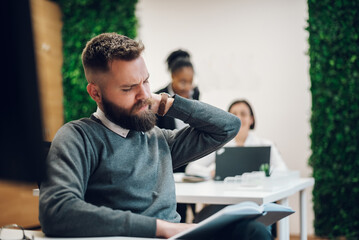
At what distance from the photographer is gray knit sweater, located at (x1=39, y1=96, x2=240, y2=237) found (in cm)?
100

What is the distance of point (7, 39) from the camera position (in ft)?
1.50

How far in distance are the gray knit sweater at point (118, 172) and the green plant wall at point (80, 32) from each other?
3.07 m

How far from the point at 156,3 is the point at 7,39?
4.04m

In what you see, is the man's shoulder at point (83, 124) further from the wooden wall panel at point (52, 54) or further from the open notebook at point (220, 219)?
the wooden wall panel at point (52, 54)

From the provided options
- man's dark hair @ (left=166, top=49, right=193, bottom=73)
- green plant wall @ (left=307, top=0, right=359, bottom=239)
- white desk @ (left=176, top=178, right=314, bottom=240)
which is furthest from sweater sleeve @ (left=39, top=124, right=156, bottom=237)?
green plant wall @ (left=307, top=0, right=359, bottom=239)

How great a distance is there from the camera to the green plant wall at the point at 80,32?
4.39 m

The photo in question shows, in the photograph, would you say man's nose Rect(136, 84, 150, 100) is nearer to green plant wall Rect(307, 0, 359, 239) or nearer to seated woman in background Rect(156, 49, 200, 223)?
seated woman in background Rect(156, 49, 200, 223)

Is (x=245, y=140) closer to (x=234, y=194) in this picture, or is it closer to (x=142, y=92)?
(x=234, y=194)

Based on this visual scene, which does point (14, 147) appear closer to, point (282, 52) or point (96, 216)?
point (96, 216)

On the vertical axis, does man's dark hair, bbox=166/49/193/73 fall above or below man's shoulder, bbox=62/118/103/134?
above

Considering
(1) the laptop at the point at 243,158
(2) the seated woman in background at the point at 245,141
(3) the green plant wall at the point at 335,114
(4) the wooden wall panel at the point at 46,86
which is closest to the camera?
(1) the laptop at the point at 243,158

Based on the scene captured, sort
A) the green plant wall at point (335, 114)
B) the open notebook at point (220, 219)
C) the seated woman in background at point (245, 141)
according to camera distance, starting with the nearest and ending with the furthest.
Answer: the open notebook at point (220, 219) < the seated woman in background at point (245, 141) < the green plant wall at point (335, 114)

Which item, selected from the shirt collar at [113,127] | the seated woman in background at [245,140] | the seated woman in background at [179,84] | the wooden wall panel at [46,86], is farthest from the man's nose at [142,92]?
the wooden wall panel at [46,86]

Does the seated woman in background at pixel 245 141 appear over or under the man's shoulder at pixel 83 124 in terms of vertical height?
under
